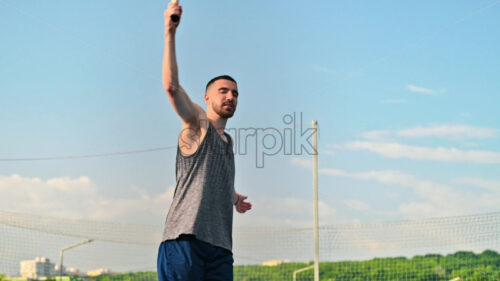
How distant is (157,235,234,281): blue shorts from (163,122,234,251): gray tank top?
24 mm

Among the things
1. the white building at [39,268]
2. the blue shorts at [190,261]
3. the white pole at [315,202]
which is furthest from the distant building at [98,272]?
the blue shorts at [190,261]

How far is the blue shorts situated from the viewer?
5.85 feet

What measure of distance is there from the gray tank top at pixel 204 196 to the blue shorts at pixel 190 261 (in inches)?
1.0

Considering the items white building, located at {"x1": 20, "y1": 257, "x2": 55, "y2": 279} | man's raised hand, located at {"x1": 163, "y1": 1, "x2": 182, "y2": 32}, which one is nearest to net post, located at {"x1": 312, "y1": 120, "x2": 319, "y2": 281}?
white building, located at {"x1": 20, "y1": 257, "x2": 55, "y2": 279}

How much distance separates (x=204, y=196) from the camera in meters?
1.82

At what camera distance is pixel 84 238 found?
326 inches

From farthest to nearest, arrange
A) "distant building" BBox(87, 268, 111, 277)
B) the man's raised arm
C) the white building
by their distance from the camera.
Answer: "distant building" BBox(87, 268, 111, 277)
the white building
the man's raised arm

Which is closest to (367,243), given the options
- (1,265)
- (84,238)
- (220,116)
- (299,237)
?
(299,237)

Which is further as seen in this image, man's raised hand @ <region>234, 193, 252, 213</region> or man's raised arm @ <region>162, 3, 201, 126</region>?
man's raised hand @ <region>234, 193, 252, 213</region>

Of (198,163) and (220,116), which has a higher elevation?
(220,116)

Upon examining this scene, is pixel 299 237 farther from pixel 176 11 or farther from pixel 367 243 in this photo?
pixel 176 11

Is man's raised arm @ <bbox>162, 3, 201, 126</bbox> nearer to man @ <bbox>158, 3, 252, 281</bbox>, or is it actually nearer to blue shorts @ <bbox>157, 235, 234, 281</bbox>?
man @ <bbox>158, 3, 252, 281</bbox>

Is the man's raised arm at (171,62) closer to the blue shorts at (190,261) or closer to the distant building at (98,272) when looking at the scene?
the blue shorts at (190,261)

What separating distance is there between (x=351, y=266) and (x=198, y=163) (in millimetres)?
9524
